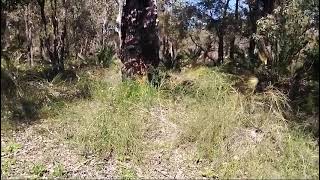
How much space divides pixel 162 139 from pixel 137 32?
2931 millimetres

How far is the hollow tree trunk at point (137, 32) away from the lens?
7.58m

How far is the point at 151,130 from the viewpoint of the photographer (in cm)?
533

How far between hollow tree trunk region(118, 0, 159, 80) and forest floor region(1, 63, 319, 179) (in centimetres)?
148

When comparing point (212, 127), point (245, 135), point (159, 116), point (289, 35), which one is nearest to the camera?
point (212, 127)

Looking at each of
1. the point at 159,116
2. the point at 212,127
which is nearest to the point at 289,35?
the point at 159,116

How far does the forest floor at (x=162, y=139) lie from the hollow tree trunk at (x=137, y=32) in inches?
58.3

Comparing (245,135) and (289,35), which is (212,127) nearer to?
(245,135)

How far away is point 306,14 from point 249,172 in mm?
3158

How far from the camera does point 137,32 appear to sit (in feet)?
25.0

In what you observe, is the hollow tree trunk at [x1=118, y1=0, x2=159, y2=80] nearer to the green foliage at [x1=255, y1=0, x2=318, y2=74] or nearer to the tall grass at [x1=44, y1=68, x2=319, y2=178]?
the tall grass at [x1=44, y1=68, x2=319, y2=178]

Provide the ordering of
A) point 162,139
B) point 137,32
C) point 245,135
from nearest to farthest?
point 245,135 < point 162,139 < point 137,32

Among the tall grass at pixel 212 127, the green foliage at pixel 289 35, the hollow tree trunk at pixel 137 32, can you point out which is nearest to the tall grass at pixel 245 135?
the tall grass at pixel 212 127

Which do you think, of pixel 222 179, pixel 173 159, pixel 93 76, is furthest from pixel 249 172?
pixel 93 76

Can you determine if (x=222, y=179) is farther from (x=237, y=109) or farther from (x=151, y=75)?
(x=151, y=75)
